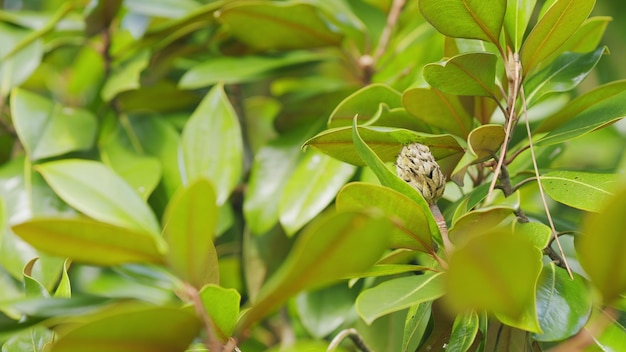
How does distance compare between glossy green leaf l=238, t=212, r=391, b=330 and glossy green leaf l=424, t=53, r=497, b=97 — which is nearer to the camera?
glossy green leaf l=238, t=212, r=391, b=330

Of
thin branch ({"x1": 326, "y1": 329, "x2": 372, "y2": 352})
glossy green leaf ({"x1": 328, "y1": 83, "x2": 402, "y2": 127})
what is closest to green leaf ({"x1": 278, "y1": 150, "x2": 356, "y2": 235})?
glossy green leaf ({"x1": 328, "y1": 83, "x2": 402, "y2": 127})

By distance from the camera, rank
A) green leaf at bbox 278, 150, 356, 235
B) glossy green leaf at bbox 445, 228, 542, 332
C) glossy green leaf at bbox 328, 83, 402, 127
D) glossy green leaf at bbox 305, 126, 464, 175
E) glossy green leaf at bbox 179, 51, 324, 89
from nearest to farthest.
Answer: glossy green leaf at bbox 445, 228, 542, 332
glossy green leaf at bbox 305, 126, 464, 175
glossy green leaf at bbox 328, 83, 402, 127
green leaf at bbox 278, 150, 356, 235
glossy green leaf at bbox 179, 51, 324, 89

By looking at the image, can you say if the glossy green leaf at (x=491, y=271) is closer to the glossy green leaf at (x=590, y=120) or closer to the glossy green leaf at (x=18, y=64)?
the glossy green leaf at (x=590, y=120)

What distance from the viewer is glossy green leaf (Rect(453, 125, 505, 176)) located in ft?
1.87

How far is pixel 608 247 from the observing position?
407 mm

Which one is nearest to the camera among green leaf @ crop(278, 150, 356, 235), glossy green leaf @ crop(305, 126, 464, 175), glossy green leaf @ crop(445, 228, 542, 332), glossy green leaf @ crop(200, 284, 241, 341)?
glossy green leaf @ crop(445, 228, 542, 332)

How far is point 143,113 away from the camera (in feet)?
3.35

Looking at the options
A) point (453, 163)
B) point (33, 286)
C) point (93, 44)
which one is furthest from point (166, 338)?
point (93, 44)

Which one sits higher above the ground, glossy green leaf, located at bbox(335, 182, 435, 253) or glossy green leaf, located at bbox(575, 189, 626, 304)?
glossy green leaf, located at bbox(575, 189, 626, 304)

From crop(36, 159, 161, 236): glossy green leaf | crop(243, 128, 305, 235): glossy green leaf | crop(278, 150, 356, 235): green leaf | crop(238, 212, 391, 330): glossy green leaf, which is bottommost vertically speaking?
crop(243, 128, 305, 235): glossy green leaf

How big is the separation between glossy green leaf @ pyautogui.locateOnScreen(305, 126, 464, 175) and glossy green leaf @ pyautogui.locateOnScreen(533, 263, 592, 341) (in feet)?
0.44

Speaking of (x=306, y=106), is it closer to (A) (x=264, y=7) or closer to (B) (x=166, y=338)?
(A) (x=264, y=7)

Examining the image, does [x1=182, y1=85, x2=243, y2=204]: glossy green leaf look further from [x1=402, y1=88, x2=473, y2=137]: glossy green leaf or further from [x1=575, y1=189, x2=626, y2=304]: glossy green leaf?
[x1=575, y1=189, x2=626, y2=304]: glossy green leaf

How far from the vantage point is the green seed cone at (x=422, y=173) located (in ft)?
1.87
